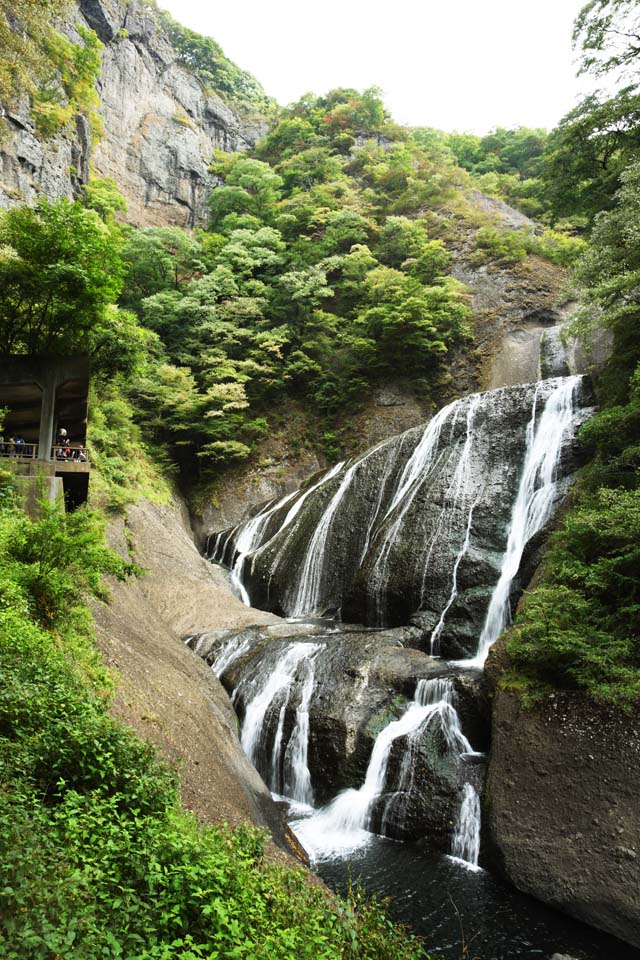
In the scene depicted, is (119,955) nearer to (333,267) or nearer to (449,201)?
(333,267)

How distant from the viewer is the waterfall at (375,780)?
8.23 m

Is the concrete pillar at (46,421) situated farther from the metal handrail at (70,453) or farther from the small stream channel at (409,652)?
the small stream channel at (409,652)

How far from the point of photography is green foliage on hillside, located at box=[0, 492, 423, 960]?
2.81 m

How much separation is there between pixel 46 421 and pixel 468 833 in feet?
39.5

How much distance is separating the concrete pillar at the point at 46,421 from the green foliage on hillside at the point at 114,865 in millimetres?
8573

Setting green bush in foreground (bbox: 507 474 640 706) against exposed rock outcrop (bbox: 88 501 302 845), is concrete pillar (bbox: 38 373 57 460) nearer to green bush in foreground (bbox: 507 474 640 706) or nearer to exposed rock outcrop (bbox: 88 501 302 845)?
exposed rock outcrop (bbox: 88 501 302 845)

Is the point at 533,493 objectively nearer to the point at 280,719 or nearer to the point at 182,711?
the point at 280,719

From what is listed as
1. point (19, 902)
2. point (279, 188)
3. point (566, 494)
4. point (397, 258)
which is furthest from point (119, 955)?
point (279, 188)

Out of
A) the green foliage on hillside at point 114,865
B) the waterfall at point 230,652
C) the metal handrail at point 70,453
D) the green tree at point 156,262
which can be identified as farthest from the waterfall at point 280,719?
the green tree at point 156,262

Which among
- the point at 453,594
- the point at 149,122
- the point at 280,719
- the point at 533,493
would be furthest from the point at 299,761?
the point at 149,122

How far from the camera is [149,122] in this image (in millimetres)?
42688

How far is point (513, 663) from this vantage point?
8469 mm

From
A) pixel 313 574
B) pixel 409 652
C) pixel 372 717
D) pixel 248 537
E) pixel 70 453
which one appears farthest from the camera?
pixel 248 537

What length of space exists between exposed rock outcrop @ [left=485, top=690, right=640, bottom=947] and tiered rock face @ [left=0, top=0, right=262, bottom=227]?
40.3m
